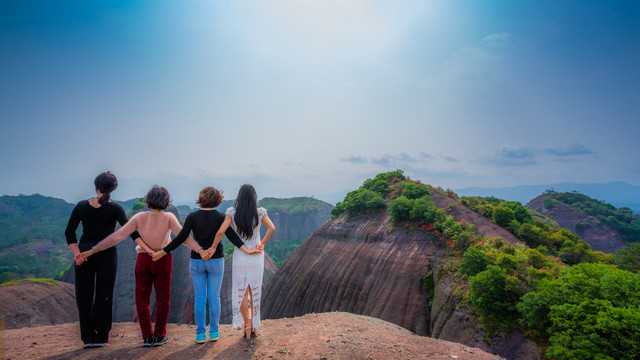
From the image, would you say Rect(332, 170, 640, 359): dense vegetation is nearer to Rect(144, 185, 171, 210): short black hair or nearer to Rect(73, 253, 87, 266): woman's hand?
Rect(144, 185, 171, 210): short black hair

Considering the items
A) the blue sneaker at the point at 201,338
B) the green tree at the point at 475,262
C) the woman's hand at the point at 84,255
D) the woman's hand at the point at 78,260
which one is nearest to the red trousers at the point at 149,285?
the blue sneaker at the point at 201,338

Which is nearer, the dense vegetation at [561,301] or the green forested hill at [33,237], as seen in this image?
the dense vegetation at [561,301]

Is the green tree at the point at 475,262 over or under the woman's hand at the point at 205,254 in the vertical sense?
under

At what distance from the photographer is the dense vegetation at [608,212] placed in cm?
5253

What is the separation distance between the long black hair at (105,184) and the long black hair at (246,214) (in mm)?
2408

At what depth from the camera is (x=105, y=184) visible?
18.2 feet

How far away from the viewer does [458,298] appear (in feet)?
53.6

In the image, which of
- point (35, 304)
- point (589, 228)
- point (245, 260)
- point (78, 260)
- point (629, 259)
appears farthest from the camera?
point (589, 228)

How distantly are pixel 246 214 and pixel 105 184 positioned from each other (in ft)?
8.88

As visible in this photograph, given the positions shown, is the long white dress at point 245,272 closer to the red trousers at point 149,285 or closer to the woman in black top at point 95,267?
the red trousers at point 149,285

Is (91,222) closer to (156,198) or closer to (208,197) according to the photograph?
(156,198)

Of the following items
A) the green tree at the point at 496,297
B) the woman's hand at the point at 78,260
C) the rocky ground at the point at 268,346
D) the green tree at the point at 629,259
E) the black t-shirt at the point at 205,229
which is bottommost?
the green tree at the point at 496,297

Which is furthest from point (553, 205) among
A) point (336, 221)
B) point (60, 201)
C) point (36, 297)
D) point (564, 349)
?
point (60, 201)

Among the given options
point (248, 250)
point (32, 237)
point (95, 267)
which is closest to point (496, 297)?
point (248, 250)
